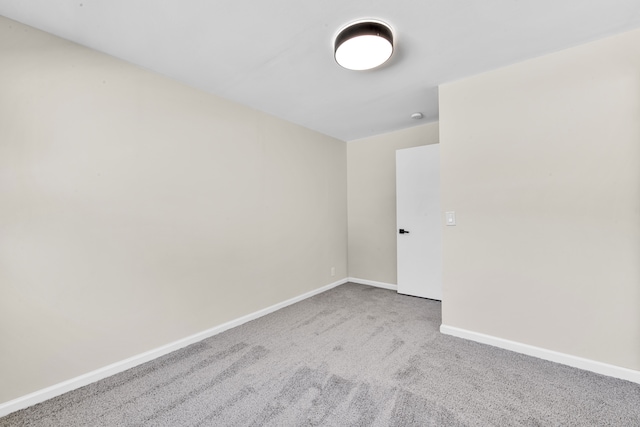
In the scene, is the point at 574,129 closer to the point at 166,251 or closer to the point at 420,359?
the point at 420,359

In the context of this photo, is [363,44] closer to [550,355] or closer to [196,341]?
[550,355]

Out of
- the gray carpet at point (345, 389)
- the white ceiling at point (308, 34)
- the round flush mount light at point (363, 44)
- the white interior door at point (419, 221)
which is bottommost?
the gray carpet at point (345, 389)

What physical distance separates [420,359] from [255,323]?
1.66 metres

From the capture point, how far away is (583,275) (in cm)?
195

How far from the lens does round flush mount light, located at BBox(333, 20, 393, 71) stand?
5.49 ft

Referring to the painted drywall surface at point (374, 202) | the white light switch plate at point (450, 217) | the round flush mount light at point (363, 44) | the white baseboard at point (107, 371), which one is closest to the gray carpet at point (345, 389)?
the white baseboard at point (107, 371)

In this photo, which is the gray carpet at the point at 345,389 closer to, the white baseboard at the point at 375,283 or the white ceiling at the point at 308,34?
the white baseboard at the point at 375,283

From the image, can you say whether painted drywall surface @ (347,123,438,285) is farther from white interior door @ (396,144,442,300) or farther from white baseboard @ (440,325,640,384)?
white baseboard @ (440,325,640,384)

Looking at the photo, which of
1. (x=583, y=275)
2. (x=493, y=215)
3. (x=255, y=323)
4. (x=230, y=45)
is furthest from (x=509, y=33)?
(x=255, y=323)

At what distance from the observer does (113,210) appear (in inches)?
78.9

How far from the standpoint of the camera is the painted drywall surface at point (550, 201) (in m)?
1.84

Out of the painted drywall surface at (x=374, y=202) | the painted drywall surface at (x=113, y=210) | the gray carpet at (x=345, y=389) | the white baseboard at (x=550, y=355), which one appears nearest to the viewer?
the gray carpet at (x=345, y=389)

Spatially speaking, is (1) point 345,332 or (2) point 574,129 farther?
(1) point 345,332

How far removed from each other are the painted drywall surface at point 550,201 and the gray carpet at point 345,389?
1.06 ft
